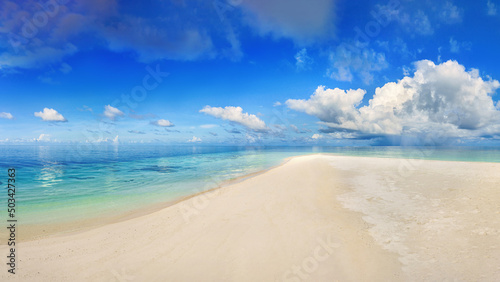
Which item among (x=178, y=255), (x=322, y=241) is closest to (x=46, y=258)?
(x=178, y=255)

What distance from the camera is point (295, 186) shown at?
1739 centimetres

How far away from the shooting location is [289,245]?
7.29 meters

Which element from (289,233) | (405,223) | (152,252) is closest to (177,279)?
(152,252)

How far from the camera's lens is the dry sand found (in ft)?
18.9

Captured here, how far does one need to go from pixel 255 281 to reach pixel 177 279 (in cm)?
207

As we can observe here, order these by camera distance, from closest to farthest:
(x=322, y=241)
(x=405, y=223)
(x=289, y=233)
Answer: (x=322, y=241)
(x=289, y=233)
(x=405, y=223)

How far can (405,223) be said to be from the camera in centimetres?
875

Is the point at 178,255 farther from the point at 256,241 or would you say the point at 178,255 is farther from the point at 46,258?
the point at 46,258

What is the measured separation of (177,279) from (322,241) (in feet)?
15.8

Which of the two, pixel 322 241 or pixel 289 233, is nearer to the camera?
pixel 322 241

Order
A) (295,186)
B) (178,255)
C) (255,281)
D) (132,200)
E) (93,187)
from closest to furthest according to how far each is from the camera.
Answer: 1. (255,281)
2. (178,255)
3. (132,200)
4. (295,186)
5. (93,187)

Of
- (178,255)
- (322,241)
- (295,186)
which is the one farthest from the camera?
(295,186)

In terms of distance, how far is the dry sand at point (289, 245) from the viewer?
227 inches

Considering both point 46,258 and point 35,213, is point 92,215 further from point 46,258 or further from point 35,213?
point 46,258
